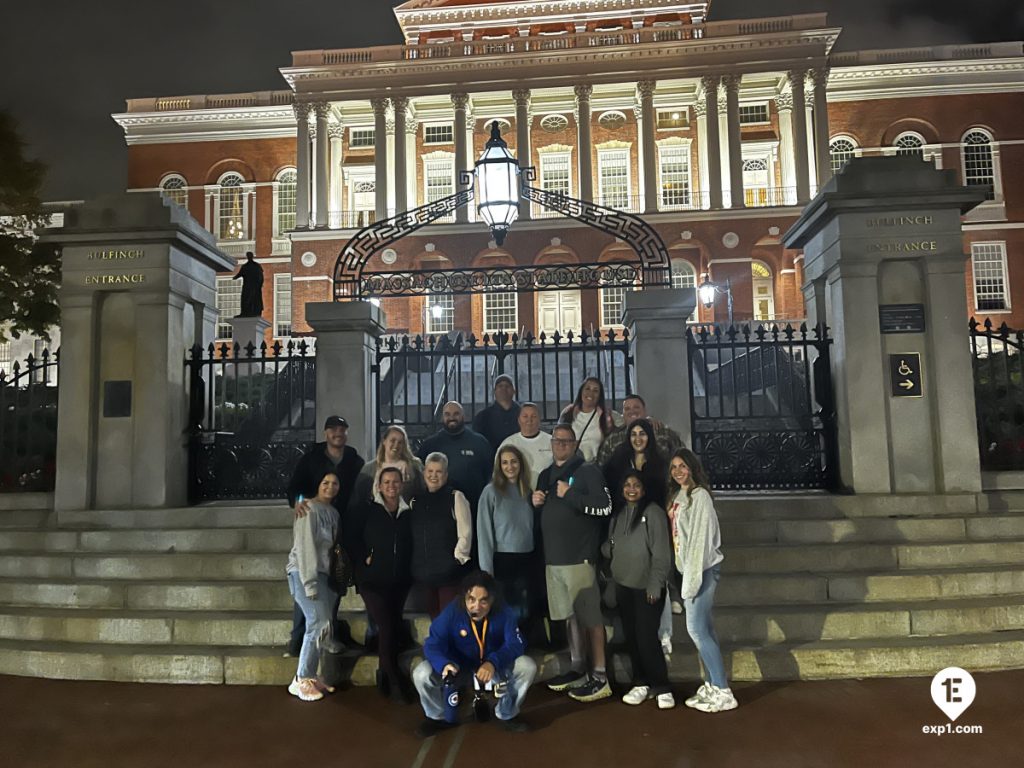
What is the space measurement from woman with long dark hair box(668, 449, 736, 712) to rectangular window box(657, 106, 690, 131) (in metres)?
45.2

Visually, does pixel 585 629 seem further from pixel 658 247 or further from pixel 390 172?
pixel 390 172

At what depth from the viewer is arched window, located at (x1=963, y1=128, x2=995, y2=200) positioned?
144 feet

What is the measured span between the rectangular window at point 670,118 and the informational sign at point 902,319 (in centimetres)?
4157

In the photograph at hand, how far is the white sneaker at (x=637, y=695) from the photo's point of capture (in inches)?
200

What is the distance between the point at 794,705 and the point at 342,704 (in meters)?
2.90

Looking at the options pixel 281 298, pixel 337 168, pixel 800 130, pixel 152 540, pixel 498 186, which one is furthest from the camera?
pixel 337 168

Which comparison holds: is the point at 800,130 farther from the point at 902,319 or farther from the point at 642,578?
the point at 642,578

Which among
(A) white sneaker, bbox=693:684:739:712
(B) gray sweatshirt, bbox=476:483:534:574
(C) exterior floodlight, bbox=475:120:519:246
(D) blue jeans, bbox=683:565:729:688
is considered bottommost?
(A) white sneaker, bbox=693:684:739:712

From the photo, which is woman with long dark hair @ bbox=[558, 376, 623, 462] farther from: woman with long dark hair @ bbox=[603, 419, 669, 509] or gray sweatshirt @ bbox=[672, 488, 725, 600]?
gray sweatshirt @ bbox=[672, 488, 725, 600]

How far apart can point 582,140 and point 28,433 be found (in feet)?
126

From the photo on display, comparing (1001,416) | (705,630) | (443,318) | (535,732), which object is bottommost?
(535,732)

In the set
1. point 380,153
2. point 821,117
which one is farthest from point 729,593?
point 821,117

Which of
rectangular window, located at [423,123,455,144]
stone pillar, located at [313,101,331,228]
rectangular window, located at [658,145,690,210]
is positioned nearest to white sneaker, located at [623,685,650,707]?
stone pillar, located at [313,101,331,228]

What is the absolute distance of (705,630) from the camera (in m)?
5.00
